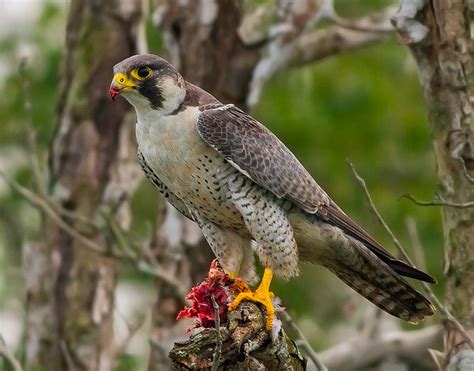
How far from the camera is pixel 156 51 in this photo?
1234 centimetres

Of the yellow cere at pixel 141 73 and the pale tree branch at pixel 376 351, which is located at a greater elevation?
the yellow cere at pixel 141 73

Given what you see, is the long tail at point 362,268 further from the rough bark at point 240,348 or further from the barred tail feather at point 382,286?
the rough bark at point 240,348

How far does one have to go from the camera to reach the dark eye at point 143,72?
616cm

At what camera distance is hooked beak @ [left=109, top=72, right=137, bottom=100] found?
599 centimetres

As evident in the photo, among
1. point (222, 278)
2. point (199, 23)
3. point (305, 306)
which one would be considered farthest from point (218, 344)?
point (305, 306)

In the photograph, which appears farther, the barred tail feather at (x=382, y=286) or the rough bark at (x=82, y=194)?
the rough bark at (x=82, y=194)

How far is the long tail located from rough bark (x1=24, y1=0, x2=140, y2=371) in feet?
12.0

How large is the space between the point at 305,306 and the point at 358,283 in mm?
5535

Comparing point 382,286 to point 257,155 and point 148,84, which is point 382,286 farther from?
point 148,84

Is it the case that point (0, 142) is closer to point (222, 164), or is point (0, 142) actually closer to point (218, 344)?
point (222, 164)

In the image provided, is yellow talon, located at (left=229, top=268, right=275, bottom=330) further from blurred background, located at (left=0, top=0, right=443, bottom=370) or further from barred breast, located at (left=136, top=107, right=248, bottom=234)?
blurred background, located at (left=0, top=0, right=443, bottom=370)

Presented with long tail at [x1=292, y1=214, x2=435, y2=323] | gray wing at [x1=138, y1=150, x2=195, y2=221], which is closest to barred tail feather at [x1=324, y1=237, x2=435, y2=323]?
long tail at [x1=292, y1=214, x2=435, y2=323]

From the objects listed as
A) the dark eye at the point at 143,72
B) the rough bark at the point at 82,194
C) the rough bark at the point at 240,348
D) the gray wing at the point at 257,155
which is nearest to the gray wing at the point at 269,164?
the gray wing at the point at 257,155

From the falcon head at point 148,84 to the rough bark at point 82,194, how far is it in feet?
12.3
